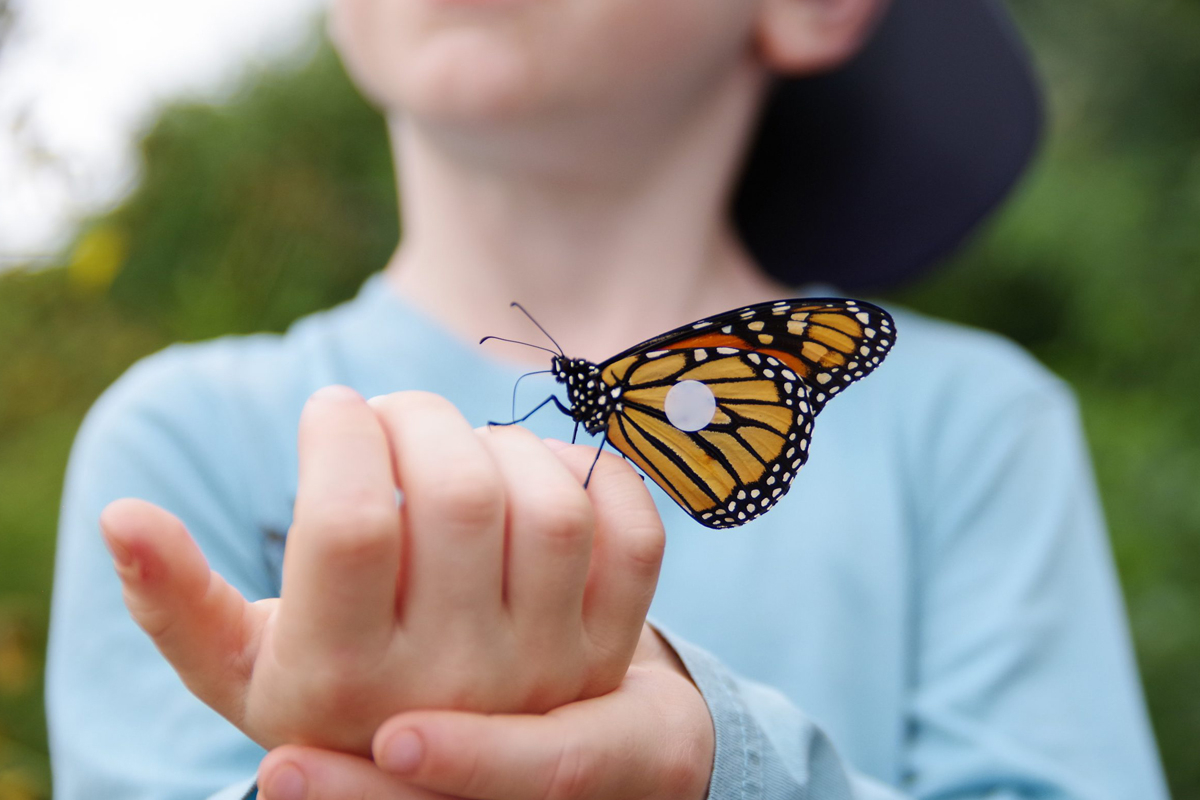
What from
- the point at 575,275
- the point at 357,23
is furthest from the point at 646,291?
the point at 357,23

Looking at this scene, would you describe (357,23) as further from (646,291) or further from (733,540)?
(733,540)

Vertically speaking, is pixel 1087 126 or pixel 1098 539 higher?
pixel 1087 126

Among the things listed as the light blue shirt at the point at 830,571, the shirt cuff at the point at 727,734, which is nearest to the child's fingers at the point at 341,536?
the shirt cuff at the point at 727,734

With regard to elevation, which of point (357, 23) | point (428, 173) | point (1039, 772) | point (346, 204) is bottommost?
point (1039, 772)

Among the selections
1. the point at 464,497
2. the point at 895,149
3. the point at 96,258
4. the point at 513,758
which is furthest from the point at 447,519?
the point at 895,149

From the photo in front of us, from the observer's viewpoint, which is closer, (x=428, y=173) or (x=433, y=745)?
(x=433, y=745)

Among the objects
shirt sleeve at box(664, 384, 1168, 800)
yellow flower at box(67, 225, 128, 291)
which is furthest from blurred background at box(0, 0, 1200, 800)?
shirt sleeve at box(664, 384, 1168, 800)

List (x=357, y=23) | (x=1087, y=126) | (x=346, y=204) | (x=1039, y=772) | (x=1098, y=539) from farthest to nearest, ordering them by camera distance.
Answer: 1. (x=1087, y=126)
2. (x=346, y=204)
3. (x=1098, y=539)
4. (x=357, y=23)
5. (x=1039, y=772)

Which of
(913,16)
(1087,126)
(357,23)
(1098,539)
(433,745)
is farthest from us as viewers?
(1087,126)
